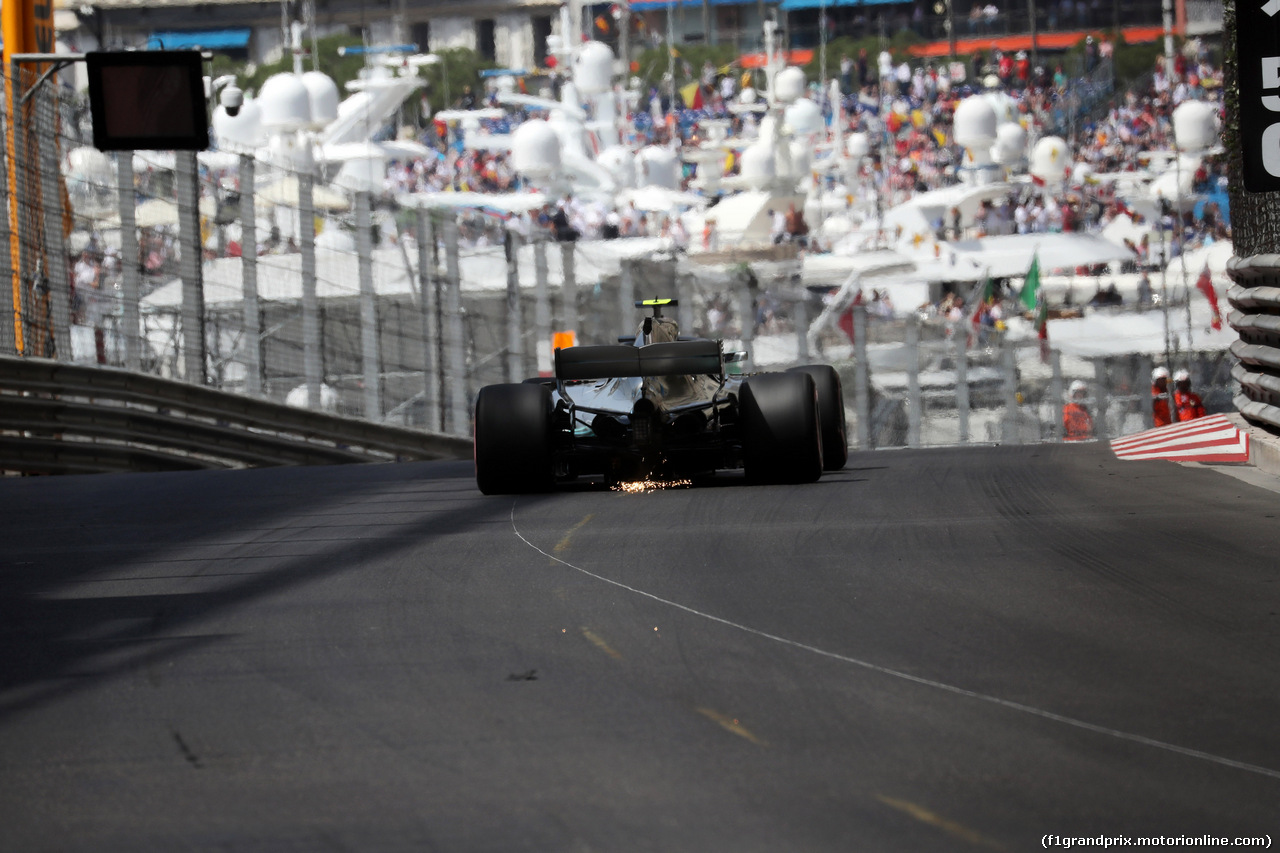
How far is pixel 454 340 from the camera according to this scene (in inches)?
724

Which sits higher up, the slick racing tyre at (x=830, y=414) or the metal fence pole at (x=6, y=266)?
the metal fence pole at (x=6, y=266)

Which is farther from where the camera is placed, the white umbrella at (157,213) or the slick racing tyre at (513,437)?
the white umbrella at (157,213)

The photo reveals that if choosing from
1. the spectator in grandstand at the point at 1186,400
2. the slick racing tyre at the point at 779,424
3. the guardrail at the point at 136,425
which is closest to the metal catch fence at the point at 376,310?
the guardrail at the point at 136,425

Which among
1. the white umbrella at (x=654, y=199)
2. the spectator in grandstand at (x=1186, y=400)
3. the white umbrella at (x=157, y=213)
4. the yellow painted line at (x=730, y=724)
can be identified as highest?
the white umbrella at (x=654, y=199)

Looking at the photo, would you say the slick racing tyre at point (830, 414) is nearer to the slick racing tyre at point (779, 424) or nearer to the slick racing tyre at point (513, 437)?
the slick racing tyre at point (779, 424)

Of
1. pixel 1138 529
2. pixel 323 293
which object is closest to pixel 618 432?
pixel 1138 529

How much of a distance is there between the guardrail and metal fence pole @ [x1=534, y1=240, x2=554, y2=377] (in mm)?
4548

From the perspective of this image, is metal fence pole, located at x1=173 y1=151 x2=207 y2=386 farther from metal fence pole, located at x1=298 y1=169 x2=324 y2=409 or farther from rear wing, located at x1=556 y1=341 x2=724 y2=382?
rear wing, located at x1=556 y1=341 x2=724 y2=382

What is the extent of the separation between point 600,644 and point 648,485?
526cm

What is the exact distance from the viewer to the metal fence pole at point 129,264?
13.1 metres

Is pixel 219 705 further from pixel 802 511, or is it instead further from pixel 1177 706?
pixel 802 511

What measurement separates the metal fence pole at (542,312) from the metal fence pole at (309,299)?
411 cm

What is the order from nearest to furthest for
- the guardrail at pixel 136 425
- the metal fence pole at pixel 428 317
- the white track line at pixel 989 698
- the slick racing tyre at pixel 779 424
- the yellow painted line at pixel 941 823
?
the yellow painted line at pixel 941 823
the white track line at pixel 989 698
the slick racing tyre at pixel 779 424
the guardrail at pixel 136 425
the metal fence pole at pixel 428 317

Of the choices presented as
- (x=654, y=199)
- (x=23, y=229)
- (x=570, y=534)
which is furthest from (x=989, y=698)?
(x=654, y=199)
